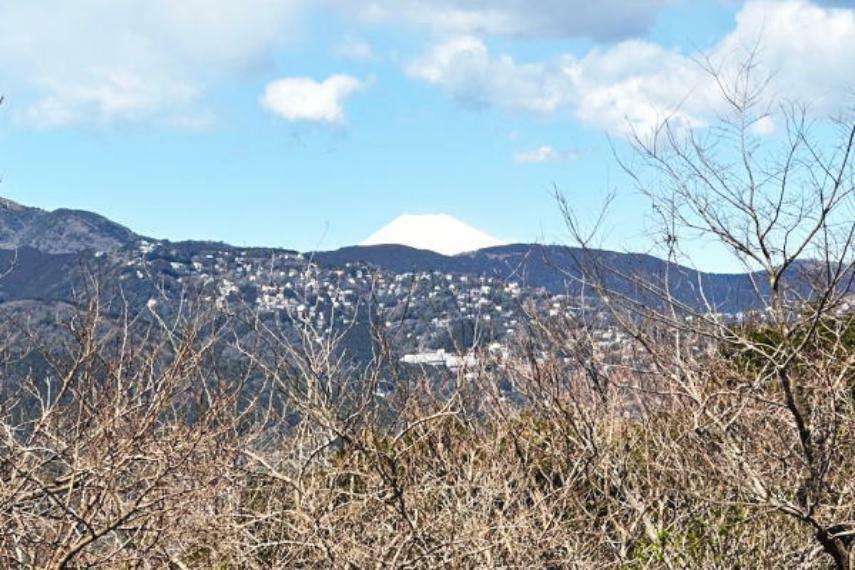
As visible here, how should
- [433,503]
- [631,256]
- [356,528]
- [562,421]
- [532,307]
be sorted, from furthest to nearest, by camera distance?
[532,307] < [562,421] < [433,503] < [356,528] < [631,256]

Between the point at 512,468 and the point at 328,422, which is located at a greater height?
the point at 328,422

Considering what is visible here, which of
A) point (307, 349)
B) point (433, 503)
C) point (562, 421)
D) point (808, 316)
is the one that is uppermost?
point (808, 316)

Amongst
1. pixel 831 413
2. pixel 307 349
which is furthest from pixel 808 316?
pixel 307 349

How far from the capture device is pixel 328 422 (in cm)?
690

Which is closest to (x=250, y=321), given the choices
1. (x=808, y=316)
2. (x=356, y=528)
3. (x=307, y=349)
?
(x=307, y=349)

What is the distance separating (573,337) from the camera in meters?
11.1

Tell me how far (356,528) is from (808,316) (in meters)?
4.54

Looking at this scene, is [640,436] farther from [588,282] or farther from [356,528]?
[588,282]

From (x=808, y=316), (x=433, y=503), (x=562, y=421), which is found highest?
(x=808, y=316)

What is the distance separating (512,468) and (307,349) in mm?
3820

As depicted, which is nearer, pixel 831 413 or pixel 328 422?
pixel 831 413

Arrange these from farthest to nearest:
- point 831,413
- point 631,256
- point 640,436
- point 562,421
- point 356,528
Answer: point 640,436, point 562,421, point 356,528, point 631,256, point 831,413

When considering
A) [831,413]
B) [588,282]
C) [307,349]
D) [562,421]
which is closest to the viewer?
[831,413]

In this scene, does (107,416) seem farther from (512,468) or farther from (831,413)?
(512,468)
